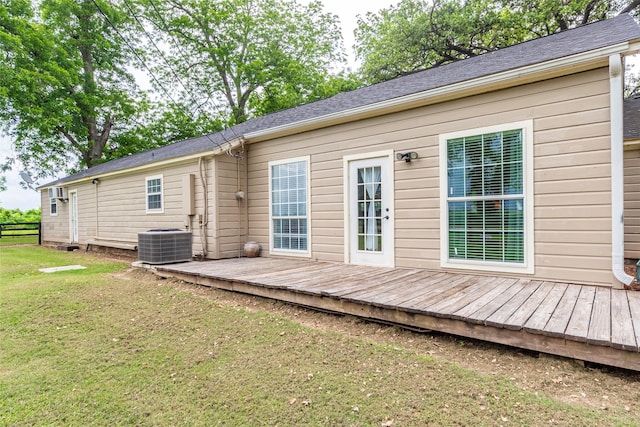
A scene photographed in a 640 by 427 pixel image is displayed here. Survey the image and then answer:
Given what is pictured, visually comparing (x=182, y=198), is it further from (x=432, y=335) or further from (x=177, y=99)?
(x=177, y=99)

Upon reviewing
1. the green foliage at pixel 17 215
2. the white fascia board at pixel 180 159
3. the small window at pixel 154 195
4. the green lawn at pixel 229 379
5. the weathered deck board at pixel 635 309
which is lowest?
the green lawn at pixel 229 379

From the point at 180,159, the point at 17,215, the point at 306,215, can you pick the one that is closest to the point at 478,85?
the point at 306,215

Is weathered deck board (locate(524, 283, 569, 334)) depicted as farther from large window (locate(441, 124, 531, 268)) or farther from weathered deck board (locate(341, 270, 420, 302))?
weathered deck board (locate(341, 270, 420, 302))

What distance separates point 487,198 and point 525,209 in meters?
0.44

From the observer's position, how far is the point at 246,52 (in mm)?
19500

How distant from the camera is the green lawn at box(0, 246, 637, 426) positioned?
1.97m

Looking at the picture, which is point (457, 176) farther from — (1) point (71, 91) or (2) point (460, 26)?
(1) point (71, 91)

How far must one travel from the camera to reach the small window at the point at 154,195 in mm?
8102

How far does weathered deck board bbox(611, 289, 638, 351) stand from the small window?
822 centimetres

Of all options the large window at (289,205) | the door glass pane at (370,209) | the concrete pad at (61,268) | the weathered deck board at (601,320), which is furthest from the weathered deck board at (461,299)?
the concrete pad at (61,268)

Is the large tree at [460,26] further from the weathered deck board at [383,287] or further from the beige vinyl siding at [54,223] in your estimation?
the beige vinyl siding at [54,223]

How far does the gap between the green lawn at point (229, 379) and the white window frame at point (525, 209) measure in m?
2.20

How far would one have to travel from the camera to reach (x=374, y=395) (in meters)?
2.16

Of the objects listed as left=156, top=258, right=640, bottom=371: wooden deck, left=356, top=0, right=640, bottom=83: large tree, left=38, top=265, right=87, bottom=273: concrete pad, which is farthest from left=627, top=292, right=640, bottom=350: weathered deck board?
left=356, top=0, right=640, bottom=83: large tree
